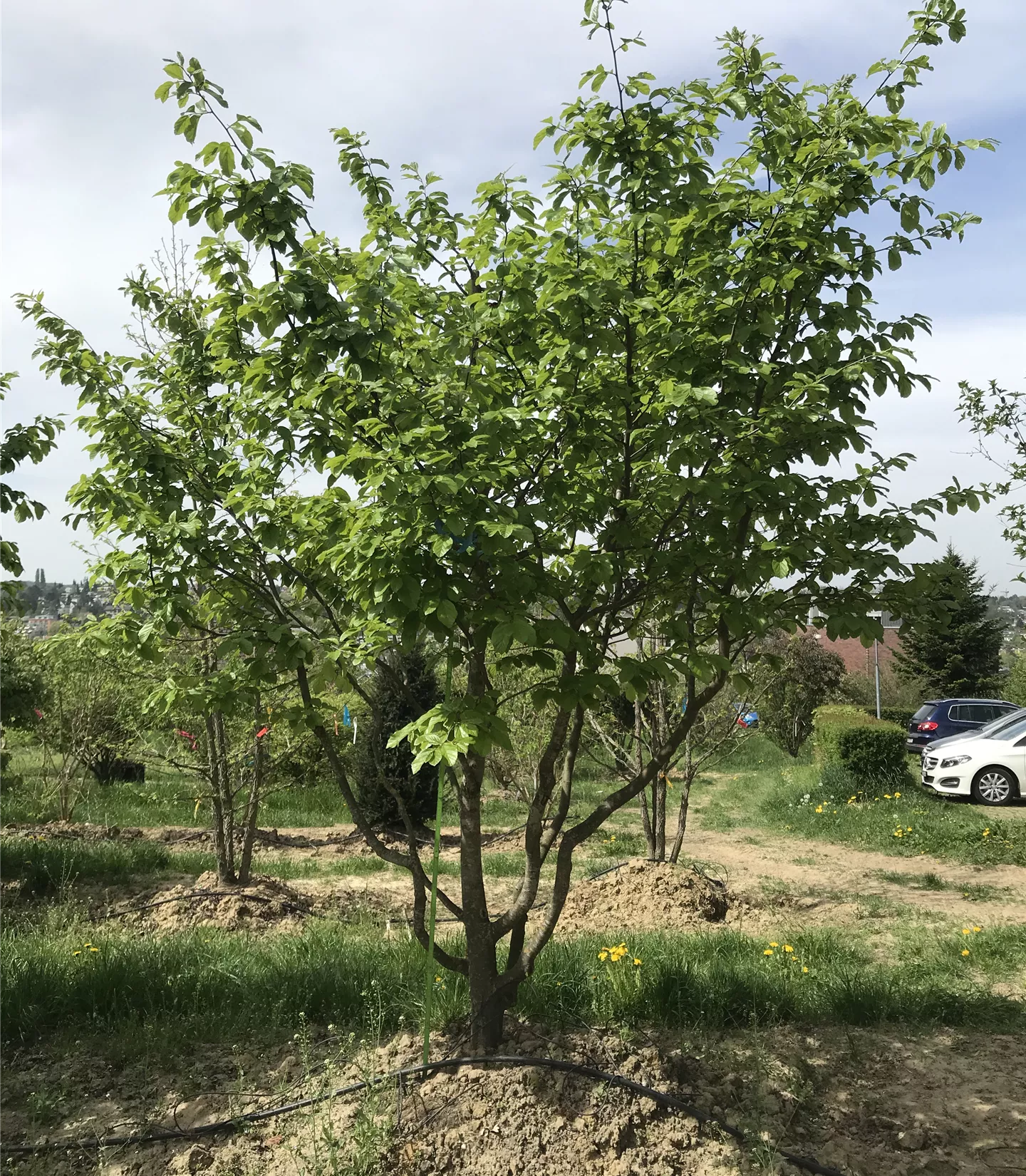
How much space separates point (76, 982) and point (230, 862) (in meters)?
3.01

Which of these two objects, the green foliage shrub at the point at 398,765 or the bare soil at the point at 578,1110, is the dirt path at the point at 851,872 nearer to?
the green foliage shrub at the point at 398,765

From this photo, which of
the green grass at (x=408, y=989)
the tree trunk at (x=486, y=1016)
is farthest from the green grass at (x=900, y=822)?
the tree trunk at (x=486, y=1016)

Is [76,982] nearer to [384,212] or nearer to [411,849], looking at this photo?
[411,849]

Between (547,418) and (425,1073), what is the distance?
2.62m

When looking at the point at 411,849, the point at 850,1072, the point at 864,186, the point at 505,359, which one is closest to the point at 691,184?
the point at 864,186

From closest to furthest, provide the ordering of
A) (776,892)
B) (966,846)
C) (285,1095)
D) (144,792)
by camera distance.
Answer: (285,1095) → (776,892) → (966,846) → (144,792)

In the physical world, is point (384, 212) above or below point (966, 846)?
above

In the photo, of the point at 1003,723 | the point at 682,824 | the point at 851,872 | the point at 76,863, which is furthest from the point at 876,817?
the point at 76,863

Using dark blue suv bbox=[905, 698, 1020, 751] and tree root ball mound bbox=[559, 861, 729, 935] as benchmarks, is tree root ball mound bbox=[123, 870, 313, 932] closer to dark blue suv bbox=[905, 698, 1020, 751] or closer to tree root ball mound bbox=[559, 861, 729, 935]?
tree root ball mound bbox=[559, 861, 729, 935]

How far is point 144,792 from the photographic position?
1224 cm

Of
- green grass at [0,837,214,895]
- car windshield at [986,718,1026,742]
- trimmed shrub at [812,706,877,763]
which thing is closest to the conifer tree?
trimmed shrub at [812,706,877,763]

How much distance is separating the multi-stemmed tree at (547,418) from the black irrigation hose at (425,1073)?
22 cm

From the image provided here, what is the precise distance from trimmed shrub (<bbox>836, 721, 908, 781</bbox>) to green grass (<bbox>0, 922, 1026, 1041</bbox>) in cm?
876

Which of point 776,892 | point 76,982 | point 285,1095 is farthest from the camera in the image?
point 776,892
